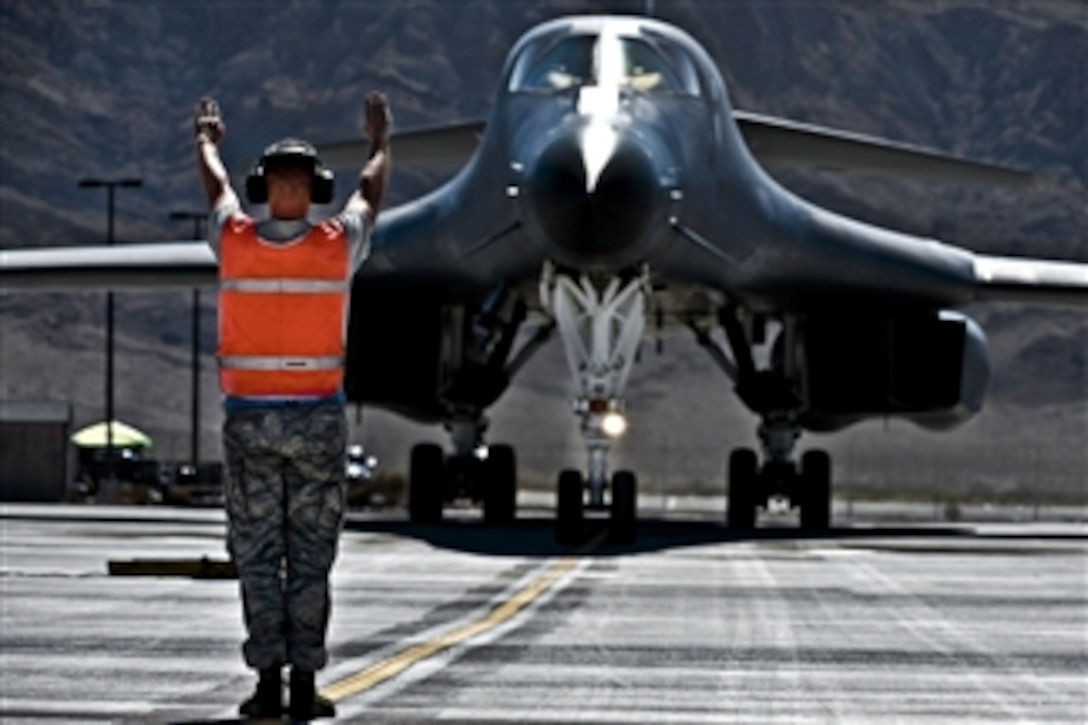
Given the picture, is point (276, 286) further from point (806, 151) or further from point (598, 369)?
point (806, 151)

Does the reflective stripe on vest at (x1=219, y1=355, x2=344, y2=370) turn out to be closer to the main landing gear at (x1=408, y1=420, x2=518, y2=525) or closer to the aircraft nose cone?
the aircraft nose cone

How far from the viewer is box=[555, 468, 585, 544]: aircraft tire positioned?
18812mm

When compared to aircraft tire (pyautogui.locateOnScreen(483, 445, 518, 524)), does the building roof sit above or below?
Answer: above

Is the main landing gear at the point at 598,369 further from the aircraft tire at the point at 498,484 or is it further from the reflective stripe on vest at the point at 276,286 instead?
the reflective stripe on vest at the point at 276,286

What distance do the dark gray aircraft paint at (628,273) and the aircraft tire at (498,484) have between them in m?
0.02

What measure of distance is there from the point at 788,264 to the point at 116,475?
33.3 metres

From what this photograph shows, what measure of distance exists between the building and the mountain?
2054 inches

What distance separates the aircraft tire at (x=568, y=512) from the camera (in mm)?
18812

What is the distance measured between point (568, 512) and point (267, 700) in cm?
1250

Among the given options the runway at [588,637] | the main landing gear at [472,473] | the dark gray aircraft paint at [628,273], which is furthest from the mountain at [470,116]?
the runway at [588,637]

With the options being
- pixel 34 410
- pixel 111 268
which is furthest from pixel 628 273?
pixel 34 410

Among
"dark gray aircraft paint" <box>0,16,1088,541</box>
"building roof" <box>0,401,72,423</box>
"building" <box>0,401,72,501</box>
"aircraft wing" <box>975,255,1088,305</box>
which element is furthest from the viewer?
"building roof" <box>0,401,72,423</box>

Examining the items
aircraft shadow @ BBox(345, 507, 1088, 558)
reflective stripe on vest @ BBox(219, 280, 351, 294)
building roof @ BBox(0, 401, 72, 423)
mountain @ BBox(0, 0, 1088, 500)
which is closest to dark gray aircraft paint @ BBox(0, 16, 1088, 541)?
aircraft shadow @ BBox(345, 507, 1088, 558)

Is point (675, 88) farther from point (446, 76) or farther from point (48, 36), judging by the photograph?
point (48, 36)
